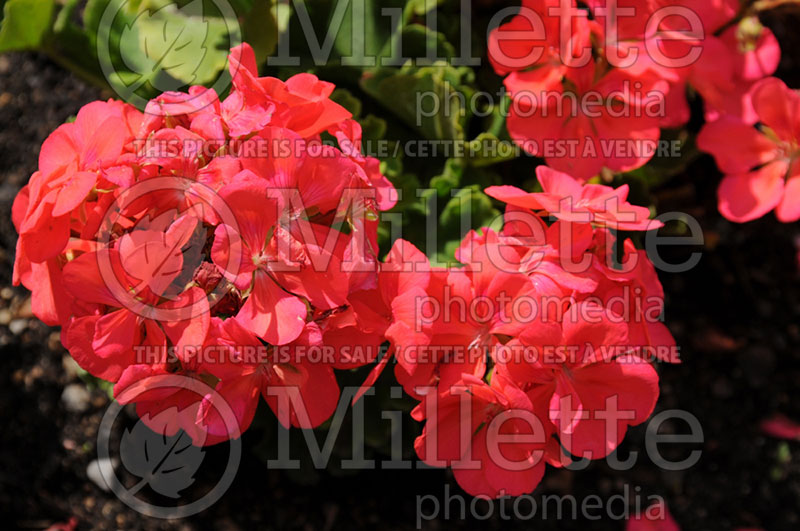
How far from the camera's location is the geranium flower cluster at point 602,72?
1.52 m

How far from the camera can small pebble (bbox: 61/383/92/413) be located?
6.55 ft

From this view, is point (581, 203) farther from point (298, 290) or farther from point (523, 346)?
point (298, 290)

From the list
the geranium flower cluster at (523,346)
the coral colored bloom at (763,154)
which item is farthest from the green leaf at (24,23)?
the coral colored bloom at (763,154)

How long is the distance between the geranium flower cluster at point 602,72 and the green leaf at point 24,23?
95cm

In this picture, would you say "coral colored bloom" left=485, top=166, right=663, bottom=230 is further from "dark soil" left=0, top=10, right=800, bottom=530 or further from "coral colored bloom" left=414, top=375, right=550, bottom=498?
"dark soil" left=0, top=10, right=800, bottom=530

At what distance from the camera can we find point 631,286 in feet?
3.93

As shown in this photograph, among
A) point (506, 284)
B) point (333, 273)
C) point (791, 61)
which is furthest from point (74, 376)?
point (791, 61)

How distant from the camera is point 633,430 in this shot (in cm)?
202

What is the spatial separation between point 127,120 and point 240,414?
0.53 m

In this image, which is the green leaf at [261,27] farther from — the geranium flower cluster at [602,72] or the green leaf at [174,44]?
the geranium flower cluster at [602,72]

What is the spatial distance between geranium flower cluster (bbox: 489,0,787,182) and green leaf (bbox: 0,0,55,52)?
946mm

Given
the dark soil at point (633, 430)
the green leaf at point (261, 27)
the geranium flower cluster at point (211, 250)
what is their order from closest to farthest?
the geranium flower cluster at point (211, 250), the green leaf at point (261, 27), the dark soil at point (633, 430)

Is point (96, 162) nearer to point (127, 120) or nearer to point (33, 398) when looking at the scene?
point (127, 120)

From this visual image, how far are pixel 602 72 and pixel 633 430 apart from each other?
102 centimetres
